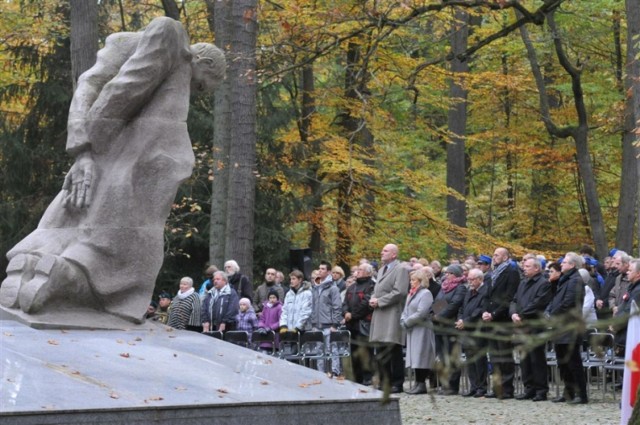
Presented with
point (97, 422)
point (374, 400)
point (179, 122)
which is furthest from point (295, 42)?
point (97, 422)

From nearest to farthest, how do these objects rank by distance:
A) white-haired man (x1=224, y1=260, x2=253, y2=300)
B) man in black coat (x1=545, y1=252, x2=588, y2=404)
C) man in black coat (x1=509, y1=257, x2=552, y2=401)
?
man in black coat (x1=545, y1=252, x2=588, y2=404), man in black coat (x1=509, y1=257, x2=552, y2=401), white-haired man (x1=224, y1=260, x2=253, y2=300)

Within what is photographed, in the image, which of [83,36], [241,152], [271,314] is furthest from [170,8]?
[271,314]

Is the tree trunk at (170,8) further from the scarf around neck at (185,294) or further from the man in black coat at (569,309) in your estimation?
the man in black coat at (569,309)

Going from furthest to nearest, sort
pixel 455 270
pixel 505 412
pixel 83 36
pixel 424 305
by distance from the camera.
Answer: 1. pixel 83 36
2. pixel 455 270
3. pixel 424 305
4. pixel 505 412

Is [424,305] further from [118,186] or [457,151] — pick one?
[457,151]

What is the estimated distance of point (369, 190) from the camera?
27.5 metres

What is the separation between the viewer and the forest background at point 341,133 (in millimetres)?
22578

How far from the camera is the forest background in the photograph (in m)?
22.6

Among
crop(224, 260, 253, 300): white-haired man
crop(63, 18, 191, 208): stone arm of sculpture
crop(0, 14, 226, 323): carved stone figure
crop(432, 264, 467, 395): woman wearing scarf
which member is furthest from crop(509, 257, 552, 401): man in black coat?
crop(63, 18, 191, 208): stone arm of sculpture

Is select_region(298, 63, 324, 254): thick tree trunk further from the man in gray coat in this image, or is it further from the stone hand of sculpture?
the stone hand of sculpture

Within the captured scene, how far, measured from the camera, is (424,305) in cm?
1627

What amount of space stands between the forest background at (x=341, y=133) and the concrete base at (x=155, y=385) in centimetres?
998

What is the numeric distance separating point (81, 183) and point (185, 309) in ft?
Answer: 16.8

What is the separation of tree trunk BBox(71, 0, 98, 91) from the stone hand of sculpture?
735cm
